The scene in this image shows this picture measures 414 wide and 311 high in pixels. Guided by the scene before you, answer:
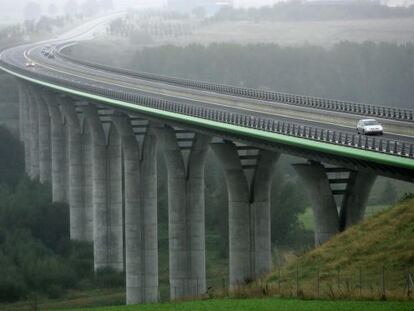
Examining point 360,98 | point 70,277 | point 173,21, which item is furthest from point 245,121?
point 173,21

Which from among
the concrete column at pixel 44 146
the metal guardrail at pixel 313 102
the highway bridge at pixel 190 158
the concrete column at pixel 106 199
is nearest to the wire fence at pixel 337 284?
the highway bridge at pixel 190 158

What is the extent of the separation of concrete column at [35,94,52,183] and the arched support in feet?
232

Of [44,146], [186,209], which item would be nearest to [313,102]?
[186,209]

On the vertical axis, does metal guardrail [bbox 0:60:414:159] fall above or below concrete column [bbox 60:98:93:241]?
above

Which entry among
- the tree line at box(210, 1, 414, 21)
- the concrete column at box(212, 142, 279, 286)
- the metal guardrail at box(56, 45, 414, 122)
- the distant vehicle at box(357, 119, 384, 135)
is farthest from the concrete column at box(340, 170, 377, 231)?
the tree line at box(210, 1, 414, 21)

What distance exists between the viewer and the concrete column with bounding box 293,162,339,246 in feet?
143

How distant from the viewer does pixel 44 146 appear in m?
113

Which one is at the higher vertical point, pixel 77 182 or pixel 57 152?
pixel 57 152

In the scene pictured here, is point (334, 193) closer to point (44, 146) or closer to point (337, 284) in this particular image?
point (337, 284)

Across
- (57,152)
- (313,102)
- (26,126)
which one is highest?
(313,102)

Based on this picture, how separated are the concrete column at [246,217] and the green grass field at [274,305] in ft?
52.5

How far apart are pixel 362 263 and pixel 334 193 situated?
20.4 feet

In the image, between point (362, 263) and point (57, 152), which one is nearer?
point (362, 263)

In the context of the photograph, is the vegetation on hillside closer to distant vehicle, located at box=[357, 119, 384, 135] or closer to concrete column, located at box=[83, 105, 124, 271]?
concrete column, located at box=[83, 105, 124, 271]
